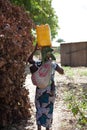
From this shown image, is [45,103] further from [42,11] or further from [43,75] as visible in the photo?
[42,11]

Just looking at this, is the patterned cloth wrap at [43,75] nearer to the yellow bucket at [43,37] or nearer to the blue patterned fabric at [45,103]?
the blue patterned fabric at [45,103]

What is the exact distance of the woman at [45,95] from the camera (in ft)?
19.9

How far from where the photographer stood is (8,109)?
6613mm

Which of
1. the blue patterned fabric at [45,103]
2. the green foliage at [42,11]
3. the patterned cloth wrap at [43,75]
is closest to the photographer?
the patterned cloth wrap at [43,75]

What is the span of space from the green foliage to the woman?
14378mm

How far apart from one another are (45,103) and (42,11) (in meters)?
20.8

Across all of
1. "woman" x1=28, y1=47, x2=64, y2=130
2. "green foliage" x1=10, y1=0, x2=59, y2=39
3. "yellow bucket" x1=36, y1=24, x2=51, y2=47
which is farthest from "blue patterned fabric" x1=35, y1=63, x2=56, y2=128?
"green foliage" x1=10, y1=0, x2=59, y2=39

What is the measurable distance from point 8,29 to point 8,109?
145 cm

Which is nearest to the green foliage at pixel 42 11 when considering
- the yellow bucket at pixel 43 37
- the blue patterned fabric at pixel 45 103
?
the yellow bucket at pixel 43 37

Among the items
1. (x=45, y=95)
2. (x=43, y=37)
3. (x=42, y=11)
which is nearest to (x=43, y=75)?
(x=45, y=95)

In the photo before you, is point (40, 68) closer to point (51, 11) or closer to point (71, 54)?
point (71, 54)

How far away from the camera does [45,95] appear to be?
614 cm

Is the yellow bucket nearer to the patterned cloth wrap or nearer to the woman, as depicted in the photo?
the woman

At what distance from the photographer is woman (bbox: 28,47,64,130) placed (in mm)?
6078
